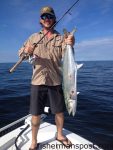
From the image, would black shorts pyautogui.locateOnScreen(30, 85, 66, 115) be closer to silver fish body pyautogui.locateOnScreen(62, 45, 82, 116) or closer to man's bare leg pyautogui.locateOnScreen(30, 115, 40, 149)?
man's bare leg pyautogui.locateOnScreen(30, 115, 40, 149)

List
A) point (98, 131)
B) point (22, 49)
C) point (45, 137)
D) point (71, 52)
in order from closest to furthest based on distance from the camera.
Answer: point (71, 52)
point (22, 49)
point (45, 137)
point (98, 131)

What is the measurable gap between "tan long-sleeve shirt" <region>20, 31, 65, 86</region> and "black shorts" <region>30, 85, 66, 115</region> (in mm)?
106

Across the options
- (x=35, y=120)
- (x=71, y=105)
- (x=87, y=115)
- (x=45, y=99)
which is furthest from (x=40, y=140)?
(x=87, y=115)

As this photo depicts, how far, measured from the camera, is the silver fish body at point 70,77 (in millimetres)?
3426

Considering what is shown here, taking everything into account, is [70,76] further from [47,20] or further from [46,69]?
[47,20]

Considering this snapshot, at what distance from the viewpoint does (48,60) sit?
4176mm

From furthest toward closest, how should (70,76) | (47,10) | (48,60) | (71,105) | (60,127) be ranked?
(60,127)
(48,60)
(47,10)
(71,105)
(70,76)

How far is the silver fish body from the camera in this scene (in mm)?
3426

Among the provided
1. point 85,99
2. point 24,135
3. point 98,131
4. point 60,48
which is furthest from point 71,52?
point 85,99

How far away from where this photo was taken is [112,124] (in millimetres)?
8328

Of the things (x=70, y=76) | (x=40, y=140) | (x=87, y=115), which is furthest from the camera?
(x=87, y=115)

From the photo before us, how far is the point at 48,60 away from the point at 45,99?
770mm

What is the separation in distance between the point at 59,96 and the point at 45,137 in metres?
1.11

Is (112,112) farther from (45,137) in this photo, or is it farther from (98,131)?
(45,137)
